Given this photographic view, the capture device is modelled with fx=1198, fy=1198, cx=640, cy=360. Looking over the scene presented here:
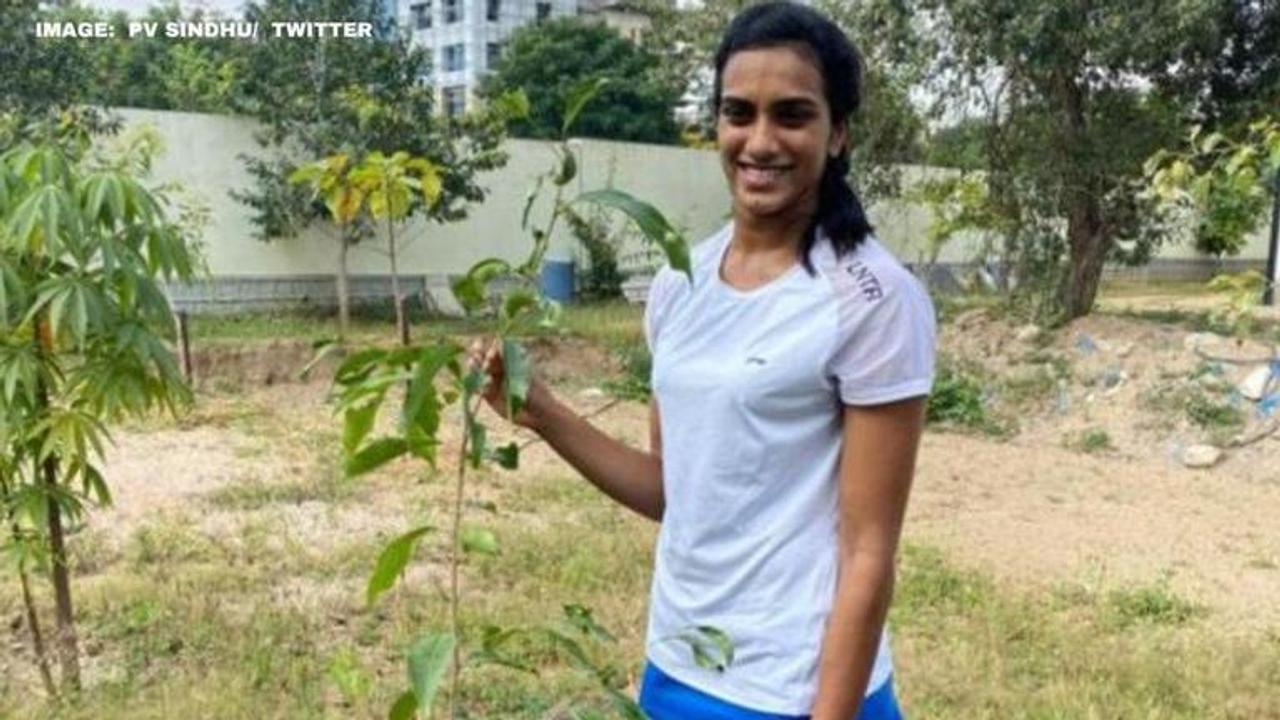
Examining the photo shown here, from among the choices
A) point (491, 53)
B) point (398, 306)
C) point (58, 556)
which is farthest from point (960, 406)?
point (491, 53)

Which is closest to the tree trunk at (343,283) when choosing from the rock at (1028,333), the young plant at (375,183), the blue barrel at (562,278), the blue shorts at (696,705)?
the blue barrel at (562,278)

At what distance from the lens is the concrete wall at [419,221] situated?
1048 centimetres

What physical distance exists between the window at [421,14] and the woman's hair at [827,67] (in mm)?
30483

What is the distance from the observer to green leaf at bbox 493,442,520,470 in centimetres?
90

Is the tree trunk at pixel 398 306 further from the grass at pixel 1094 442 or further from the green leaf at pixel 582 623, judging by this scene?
the grass at pixel 1094 442

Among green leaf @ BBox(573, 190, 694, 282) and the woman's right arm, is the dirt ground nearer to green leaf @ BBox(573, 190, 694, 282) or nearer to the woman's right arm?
the woman's right arm

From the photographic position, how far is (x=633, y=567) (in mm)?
Result: 3738

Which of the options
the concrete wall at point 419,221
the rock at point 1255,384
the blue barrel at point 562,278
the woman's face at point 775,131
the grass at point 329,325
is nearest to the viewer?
the woman's face at point 775,131

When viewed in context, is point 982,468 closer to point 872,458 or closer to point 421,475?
point 421,475

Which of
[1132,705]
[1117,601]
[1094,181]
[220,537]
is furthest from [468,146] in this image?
[1132,705]

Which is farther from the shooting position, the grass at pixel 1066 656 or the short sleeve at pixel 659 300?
the grass at pixel 1066 656

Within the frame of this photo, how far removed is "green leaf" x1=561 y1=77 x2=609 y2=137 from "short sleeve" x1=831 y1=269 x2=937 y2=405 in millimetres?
281

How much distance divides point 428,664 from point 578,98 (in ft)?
1.35

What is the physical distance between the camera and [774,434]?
102 centimetres
